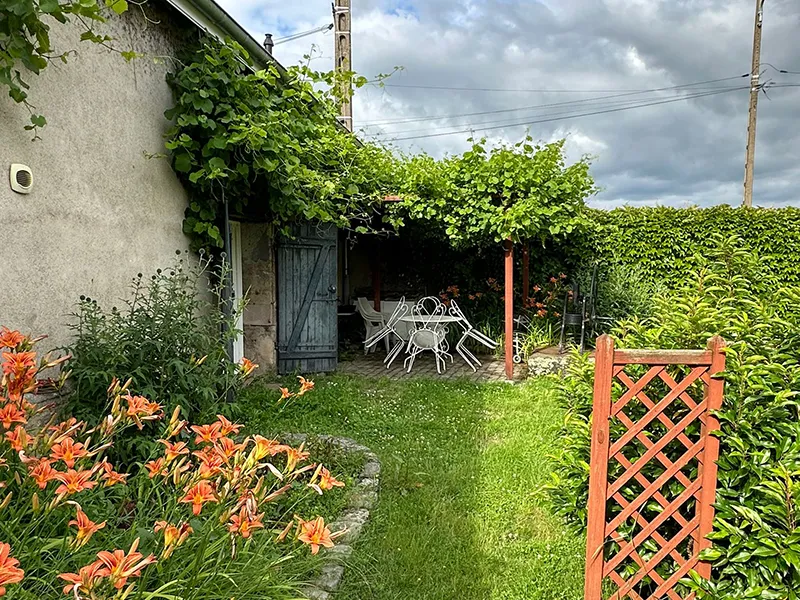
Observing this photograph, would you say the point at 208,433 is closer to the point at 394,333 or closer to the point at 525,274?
the point at 394,333

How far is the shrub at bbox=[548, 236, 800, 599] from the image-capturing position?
1553 mm

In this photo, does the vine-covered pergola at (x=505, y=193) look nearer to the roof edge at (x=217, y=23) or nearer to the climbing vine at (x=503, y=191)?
the climbing vine at (x=503, y=191)

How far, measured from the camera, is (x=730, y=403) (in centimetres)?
177

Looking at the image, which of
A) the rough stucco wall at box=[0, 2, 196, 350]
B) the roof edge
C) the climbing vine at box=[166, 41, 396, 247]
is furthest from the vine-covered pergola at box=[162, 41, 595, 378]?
the rough stucco wall at box=[0, 2, 196, 350]

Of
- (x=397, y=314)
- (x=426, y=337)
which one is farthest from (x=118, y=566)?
(x=397, y=314)

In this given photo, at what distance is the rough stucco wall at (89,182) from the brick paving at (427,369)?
3.24 meters

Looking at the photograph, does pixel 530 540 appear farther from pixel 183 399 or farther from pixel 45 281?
pixel 45 281

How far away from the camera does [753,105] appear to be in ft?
38.3

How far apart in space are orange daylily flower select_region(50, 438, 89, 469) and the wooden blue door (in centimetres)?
444

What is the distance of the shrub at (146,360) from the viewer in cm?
271

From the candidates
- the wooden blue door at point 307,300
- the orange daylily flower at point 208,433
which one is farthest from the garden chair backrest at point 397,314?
the orange daylily flower at point 208,433

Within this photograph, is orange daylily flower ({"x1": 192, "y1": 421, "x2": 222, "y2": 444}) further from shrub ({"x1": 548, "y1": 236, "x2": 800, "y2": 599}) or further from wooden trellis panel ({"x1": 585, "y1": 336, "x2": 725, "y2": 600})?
shrub ({"x1": 548, "y1": 236, "x2": 800, "y2": 599})

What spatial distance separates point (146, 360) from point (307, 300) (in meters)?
3.08

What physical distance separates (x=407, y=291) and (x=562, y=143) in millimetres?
4461
